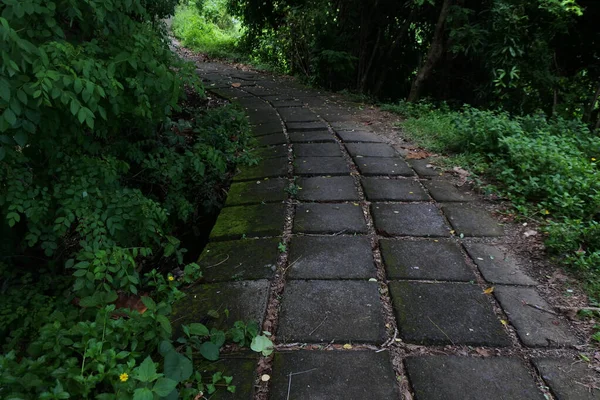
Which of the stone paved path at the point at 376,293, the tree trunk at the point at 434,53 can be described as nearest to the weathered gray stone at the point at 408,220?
the stone paved path at the point at 376,293

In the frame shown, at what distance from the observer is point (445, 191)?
127 inches

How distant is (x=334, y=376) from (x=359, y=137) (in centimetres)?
318

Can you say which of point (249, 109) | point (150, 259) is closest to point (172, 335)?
point (150, 259)

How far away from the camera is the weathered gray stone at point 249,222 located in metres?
2.61

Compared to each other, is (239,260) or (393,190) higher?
(393,190)

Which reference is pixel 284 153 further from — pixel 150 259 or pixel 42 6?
pixel 42 6

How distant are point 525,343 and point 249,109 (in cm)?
446

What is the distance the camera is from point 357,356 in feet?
5.47

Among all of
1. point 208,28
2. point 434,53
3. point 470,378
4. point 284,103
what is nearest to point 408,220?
point 470,378

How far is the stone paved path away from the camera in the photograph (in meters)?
1.57

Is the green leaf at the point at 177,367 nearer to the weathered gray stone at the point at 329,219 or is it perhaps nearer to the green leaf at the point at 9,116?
the green leaf at the point at 9,116

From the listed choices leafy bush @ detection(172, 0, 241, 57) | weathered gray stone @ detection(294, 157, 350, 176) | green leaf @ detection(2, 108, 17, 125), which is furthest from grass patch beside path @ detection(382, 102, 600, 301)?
leafy bush @ detection(172, 0, 241, 57)

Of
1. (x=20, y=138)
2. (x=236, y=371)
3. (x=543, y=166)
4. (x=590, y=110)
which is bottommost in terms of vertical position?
(x=236, y=371)

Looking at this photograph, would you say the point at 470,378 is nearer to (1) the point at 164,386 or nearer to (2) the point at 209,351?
(2) the point at 209,351
